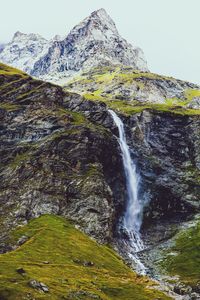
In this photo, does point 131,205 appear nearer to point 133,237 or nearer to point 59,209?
point 133,237

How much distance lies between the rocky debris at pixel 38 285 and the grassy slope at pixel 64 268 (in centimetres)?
85

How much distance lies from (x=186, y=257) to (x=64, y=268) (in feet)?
156

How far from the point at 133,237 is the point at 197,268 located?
31.0 meters

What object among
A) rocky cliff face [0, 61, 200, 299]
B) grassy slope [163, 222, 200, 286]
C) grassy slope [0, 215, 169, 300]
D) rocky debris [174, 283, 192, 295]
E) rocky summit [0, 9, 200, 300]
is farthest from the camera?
rocky cliff face [0, 61, 200, 299]

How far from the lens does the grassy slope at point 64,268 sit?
82975 mm

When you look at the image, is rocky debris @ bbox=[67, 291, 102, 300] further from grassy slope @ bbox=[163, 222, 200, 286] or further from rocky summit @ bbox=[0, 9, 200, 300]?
grassy slope @ bbox=[163, 222, 200, 286]

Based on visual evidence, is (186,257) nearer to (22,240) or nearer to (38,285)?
(22,240)

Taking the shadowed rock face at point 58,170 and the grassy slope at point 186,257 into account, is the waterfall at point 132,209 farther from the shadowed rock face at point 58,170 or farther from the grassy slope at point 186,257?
the grassy slope at point 186,257

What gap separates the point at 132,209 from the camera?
17188 cm

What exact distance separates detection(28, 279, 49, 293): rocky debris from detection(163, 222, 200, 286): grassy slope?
48686mm

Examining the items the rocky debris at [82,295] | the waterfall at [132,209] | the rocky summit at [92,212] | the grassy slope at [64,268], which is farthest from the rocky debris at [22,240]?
the rocky debris at [82,295]

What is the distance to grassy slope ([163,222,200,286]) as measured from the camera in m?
128

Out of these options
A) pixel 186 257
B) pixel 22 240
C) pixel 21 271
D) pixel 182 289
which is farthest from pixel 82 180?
pixel 21 271

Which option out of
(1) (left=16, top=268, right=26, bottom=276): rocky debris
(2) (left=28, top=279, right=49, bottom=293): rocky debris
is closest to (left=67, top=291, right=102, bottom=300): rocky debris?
(2) (left=28, top=279, right=49, bottom=293): rocky debris
